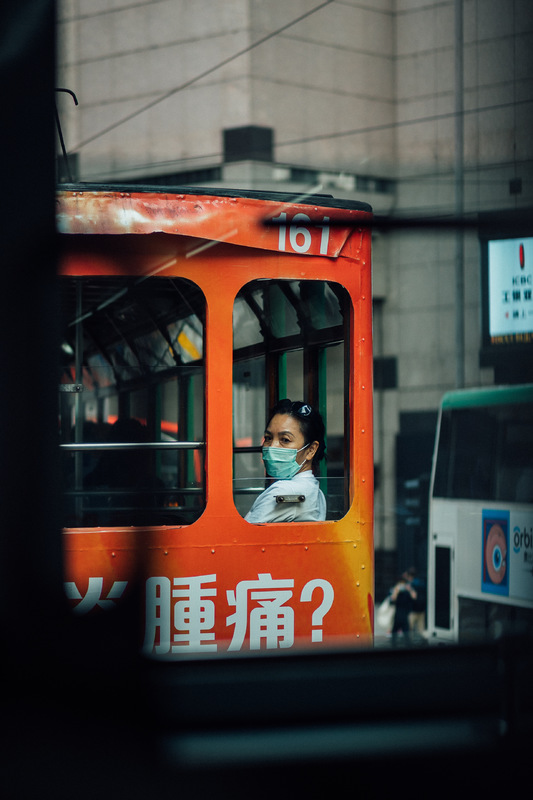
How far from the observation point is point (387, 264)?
234 cm

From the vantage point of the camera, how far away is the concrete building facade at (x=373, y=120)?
6.05 feet

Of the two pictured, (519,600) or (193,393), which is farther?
(193,393)

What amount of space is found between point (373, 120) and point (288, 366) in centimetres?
111

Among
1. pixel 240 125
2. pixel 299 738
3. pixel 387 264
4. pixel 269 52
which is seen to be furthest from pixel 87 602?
pixel 240 125

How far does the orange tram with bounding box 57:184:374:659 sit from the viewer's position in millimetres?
2566

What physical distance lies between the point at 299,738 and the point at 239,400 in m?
1.95

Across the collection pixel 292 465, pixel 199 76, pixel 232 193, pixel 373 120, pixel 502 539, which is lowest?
pixel 502 539

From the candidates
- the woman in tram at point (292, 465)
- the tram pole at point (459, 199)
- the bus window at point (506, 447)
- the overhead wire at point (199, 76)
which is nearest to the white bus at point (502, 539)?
the bus window at point (506, 447)

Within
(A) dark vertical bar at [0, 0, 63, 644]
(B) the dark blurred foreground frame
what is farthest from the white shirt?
(A) dark vertical bar at [0, 0, 63, 644]

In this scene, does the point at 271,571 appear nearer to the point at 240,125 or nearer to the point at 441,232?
the point at 441,232

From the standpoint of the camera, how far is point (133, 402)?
402cm

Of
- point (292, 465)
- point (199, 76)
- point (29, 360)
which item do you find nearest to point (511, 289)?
point (29, 360)

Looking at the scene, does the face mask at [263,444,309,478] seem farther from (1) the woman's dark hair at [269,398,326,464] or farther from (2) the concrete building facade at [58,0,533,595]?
(2) the concrete building facade at [58,0,533,595]

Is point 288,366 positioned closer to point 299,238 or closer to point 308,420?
point 308,420
